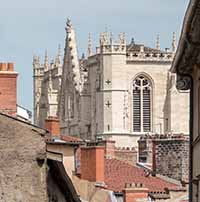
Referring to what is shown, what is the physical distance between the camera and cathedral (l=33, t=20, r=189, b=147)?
105062 millimetres

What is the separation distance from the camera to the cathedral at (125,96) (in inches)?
4136

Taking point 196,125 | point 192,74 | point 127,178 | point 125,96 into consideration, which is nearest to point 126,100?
point 125,96

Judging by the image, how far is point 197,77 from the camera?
12.8 meters

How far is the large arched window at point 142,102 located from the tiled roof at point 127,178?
70.7 m

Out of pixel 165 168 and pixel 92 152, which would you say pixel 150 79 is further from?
pixel 92 152

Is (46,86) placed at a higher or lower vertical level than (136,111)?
higher

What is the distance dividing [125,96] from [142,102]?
7.03 ft

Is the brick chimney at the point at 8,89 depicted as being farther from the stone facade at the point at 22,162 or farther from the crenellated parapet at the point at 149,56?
the crenellated parapet at the point at 149,56

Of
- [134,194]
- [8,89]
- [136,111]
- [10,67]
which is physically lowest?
[134,194]

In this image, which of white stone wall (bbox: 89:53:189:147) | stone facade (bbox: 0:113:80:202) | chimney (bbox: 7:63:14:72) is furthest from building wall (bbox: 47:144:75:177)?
white stone wall (bbox: 89:53:189:147)

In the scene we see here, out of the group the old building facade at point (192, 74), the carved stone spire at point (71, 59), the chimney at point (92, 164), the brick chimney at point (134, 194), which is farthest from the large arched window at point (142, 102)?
the old building facade at point (192, 74)

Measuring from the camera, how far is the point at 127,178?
33.2 metres

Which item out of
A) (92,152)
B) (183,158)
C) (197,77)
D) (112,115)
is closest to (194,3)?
(197,77)

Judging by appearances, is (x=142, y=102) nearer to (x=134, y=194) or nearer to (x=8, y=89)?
(x=134, y=194)
